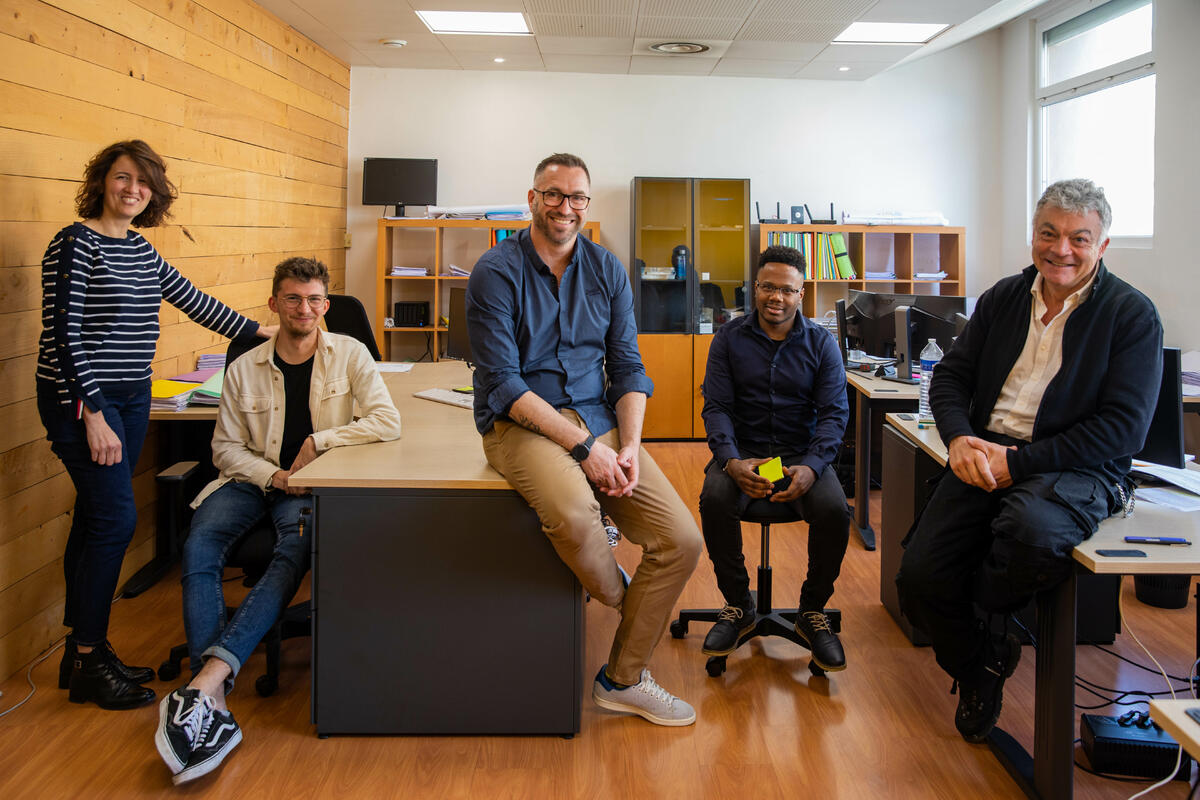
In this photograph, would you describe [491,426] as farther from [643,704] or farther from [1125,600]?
[1125,600]

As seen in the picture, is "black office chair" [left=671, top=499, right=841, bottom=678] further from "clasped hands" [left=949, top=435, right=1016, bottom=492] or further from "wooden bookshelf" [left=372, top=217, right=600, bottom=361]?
"wooden bookshelf" [left=372, top=217, right=600, bottom=361]

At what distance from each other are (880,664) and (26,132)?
314 centimetres

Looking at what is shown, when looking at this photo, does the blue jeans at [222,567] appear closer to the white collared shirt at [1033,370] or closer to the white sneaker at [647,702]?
the white sneaker at [647,702]

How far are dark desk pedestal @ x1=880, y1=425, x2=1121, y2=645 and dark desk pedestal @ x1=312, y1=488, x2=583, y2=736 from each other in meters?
1.23

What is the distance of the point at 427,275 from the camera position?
21.1 ft

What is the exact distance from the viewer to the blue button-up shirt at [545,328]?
2373 millimetres

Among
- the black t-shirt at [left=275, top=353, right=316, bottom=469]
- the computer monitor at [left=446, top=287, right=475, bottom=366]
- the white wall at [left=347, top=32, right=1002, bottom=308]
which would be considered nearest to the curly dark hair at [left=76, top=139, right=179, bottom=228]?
the black t-shirt at [left=275, top=353, right=316, bottom=469]

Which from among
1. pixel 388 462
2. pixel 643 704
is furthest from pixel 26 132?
pixel 643 704

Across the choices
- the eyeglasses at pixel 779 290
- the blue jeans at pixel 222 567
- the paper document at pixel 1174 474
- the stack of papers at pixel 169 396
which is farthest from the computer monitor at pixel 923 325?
the stack of papers at pixel 169 396

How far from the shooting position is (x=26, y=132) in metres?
2.76

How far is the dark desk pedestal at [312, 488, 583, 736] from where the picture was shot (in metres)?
2.31

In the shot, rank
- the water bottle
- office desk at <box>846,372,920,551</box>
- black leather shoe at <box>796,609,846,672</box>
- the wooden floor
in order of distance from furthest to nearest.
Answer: office desk at <box>846,372,920,551</box> < the water bottle < black leather shoe at <box>796,609,846,672</box> < the wooden floor

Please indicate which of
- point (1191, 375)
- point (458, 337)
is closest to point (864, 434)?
point (1191, 375)

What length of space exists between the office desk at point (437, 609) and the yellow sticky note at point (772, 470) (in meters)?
0.71
